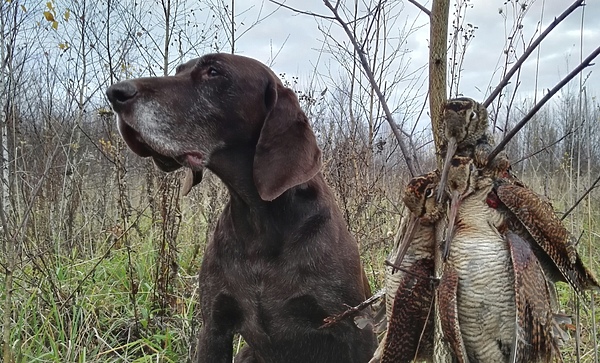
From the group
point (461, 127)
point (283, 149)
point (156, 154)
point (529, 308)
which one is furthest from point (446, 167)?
point (156, 154)

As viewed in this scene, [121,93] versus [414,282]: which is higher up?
[121,93]

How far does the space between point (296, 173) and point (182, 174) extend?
204cm

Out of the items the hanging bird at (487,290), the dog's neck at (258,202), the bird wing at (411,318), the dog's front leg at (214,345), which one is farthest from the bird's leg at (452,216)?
the dog's front leg at (214,345)

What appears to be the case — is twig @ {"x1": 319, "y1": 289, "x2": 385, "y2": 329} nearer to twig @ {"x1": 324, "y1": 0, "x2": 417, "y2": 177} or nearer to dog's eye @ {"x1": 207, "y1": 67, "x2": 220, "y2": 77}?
twig @ {"x1": 324, "y1": 0, "x2": 417, "y2": 177}

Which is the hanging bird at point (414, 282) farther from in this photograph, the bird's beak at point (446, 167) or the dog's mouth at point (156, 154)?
the dog's mouth at point (156, 154)

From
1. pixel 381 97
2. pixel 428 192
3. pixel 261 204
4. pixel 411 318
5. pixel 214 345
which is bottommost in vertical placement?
pixel 214 345

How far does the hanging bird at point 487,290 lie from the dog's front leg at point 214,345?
1757 millimetres

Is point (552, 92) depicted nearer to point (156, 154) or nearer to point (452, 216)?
point (452, 216)

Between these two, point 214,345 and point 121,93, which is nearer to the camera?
point 121,93

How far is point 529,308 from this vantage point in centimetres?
111

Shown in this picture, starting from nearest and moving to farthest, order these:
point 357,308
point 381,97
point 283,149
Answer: point 357,308 < point 381,97 < point 283,149

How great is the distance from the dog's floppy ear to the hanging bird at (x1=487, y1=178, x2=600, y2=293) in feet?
4.35

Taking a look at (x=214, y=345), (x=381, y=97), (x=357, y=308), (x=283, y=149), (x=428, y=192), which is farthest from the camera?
(x=214, y=345)

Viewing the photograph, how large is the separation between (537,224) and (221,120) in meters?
1.68
